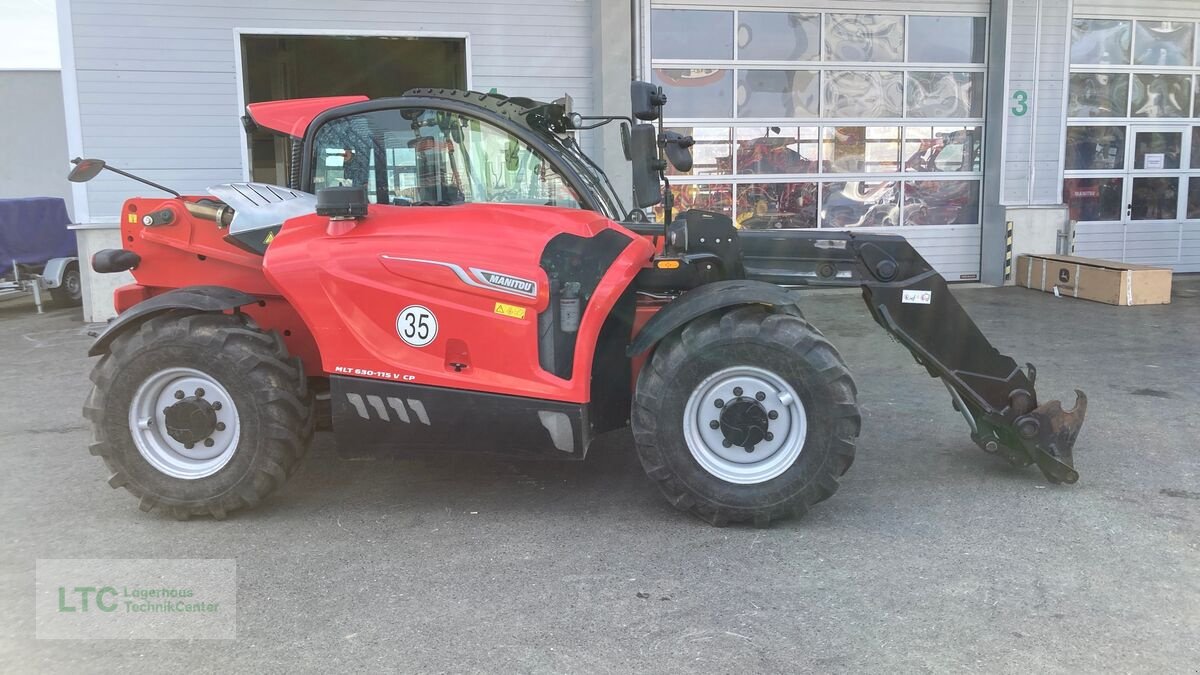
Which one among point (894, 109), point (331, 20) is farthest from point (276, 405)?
point (894, 109)

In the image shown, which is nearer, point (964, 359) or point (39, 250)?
point (964, 359)

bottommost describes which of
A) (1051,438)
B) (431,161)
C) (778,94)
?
(1051,438)

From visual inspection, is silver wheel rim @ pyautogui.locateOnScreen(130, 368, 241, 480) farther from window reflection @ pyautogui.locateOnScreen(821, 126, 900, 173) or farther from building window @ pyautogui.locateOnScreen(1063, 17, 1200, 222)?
building window @ pyautogui.locateOnScreen(1063, 17, 1200, 222)

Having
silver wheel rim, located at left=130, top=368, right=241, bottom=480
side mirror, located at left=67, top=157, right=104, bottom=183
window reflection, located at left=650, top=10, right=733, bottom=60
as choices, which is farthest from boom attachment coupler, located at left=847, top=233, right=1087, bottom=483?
window reflection, located at left=650, top=10, right=733, bottom=60

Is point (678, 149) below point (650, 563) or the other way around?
the other way around

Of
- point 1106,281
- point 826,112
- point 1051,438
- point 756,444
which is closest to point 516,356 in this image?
point 756,444

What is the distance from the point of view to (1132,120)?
13547 millimetres

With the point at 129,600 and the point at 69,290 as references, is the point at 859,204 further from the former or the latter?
the point at 69,290

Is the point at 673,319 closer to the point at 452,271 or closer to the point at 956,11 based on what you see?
the point at 452,271

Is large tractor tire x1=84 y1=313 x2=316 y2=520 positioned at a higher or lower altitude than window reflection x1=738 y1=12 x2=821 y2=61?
lower

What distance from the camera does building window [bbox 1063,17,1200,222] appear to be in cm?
1334

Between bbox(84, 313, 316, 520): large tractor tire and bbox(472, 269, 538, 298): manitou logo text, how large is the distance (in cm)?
110

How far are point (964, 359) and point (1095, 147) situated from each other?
36.8 ft

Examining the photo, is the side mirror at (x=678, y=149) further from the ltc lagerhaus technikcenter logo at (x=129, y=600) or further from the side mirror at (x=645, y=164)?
the ltc lagerhaus technikcenter logo at (x=129, y=600)
